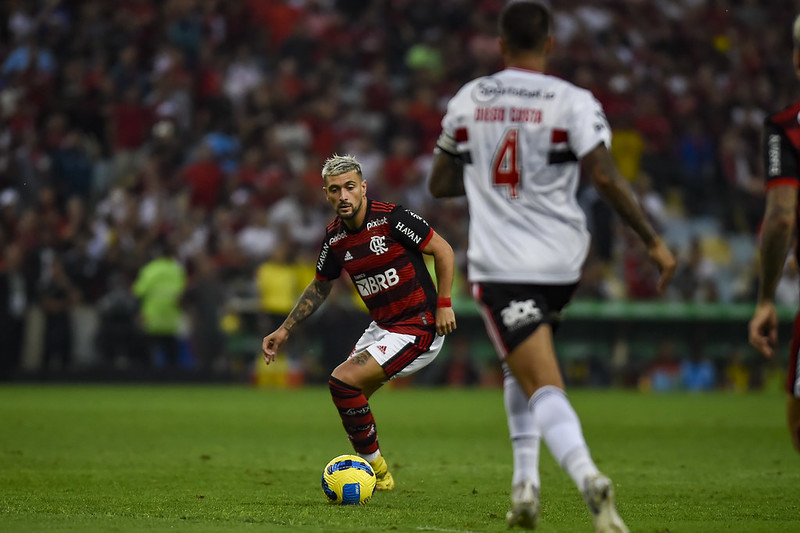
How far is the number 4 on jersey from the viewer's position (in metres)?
5.52

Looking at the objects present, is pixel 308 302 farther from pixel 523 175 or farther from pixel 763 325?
pixel 763 325

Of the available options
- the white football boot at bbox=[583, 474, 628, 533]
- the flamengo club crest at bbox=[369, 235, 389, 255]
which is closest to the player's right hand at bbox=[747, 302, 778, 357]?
the white football boot at bbox=[583, 474, 628, 533]

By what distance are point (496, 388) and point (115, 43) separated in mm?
9778

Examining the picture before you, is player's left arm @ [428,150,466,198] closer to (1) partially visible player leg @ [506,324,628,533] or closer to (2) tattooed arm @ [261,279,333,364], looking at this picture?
(1) partially visible player leg @ [506,324,628,533]

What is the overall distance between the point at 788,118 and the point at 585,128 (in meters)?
0.87

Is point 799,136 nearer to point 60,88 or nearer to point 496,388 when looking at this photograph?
point 496,388

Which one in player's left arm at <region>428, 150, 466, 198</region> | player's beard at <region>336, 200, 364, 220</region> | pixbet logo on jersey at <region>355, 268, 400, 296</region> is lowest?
pixbet logo on jersey at <region>355, 268, 400, 296</region>

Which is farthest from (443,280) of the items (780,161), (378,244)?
(780,161)

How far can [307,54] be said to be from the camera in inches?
953

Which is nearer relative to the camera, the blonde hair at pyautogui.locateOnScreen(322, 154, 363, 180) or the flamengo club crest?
the blonde hair at pyautogui.locateOnScreen(322, 154, 363, 180)

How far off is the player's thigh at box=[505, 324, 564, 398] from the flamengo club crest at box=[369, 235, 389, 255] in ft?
9.61

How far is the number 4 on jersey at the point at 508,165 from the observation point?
5.52 m

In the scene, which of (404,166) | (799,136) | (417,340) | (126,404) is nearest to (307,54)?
(404,166)

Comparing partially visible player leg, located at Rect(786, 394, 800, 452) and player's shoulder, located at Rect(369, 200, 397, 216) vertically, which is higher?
player's shoulder, located at Rect(369, 200, 397, 216)
